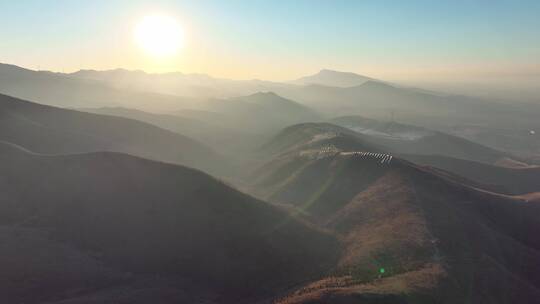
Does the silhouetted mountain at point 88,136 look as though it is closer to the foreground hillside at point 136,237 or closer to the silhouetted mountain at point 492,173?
the foreground hillside at point 136,237

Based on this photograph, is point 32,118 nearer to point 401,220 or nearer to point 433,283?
point 401,220

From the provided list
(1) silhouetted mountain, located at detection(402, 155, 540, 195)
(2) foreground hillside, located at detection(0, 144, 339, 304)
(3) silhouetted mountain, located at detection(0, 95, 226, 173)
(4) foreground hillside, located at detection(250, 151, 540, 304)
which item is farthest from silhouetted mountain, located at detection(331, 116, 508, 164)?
(2) foreground hillside, located at detection(0, 144, 339, 304)

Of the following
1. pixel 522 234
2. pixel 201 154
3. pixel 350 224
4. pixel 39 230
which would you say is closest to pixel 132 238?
pixel 39 230

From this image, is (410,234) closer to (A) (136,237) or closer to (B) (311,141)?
(A) (136,237)

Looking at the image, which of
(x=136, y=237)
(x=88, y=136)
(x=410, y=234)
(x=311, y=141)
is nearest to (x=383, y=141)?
(x=311, y=141)

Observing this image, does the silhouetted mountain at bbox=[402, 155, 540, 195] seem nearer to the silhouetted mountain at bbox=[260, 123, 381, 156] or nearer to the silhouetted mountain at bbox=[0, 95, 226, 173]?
the silhouetted mountain at bbox=[260, 123, 381, 156]

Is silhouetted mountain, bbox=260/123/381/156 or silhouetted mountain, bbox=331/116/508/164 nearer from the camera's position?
silhouetted mountain, bbox=260/123/381/156

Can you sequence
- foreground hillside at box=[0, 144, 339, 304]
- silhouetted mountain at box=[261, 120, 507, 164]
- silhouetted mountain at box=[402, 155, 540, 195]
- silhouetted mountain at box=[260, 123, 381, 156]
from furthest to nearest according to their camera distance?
silhouetted mountain at box=[261, 120, 507, 164] → silhouetted mountain at box=[402, 155, 540, 195] → silhouetted mountain at box=[260, 123, 381, 156] → foreground hillside at box=[0, 144, 339, 304]
